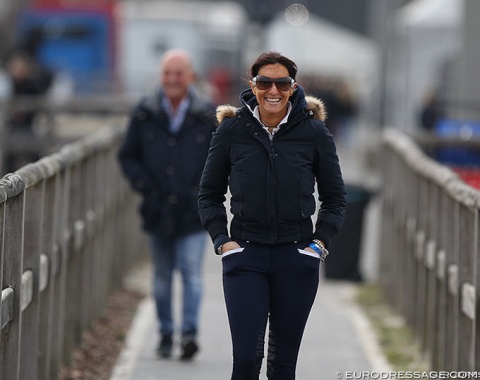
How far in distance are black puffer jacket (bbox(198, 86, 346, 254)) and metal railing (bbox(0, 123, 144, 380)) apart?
930 millimetres

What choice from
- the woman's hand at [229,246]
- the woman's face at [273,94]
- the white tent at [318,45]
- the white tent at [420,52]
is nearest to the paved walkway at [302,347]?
the woman's hand at [229,246]

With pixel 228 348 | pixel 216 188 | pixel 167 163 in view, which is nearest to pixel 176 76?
pixel 167 163

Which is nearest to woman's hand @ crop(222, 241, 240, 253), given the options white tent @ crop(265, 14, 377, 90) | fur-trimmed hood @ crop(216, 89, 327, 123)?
fur-trimmed hood @ crop(216, 89, 327, 123)

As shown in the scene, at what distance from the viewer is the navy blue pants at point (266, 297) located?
22.5 feet

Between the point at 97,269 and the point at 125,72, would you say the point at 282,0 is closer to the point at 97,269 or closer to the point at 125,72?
the point at 97,269

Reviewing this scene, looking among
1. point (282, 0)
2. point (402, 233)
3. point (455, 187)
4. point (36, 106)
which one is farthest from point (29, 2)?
point (455, 187)

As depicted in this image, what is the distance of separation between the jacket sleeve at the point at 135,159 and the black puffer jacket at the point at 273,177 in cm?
279

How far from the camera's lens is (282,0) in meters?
17.2

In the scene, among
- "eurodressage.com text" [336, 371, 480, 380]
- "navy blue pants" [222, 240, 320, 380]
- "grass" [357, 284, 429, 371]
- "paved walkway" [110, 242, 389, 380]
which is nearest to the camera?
"navy blue pants" [222, 240, 320, 380]

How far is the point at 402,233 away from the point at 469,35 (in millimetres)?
11073

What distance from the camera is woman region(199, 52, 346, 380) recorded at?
6859 millimetres

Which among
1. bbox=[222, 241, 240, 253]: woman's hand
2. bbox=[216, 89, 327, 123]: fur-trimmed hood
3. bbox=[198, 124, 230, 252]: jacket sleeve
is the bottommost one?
bbox=[222, 241, 240, 253]: woman's hand

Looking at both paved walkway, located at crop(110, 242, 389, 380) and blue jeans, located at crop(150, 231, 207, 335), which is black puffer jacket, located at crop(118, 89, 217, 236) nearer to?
blue jeans, located at crop(150, 231, 207, 335)

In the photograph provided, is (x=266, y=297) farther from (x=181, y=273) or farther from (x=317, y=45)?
(x=317, y=45)
